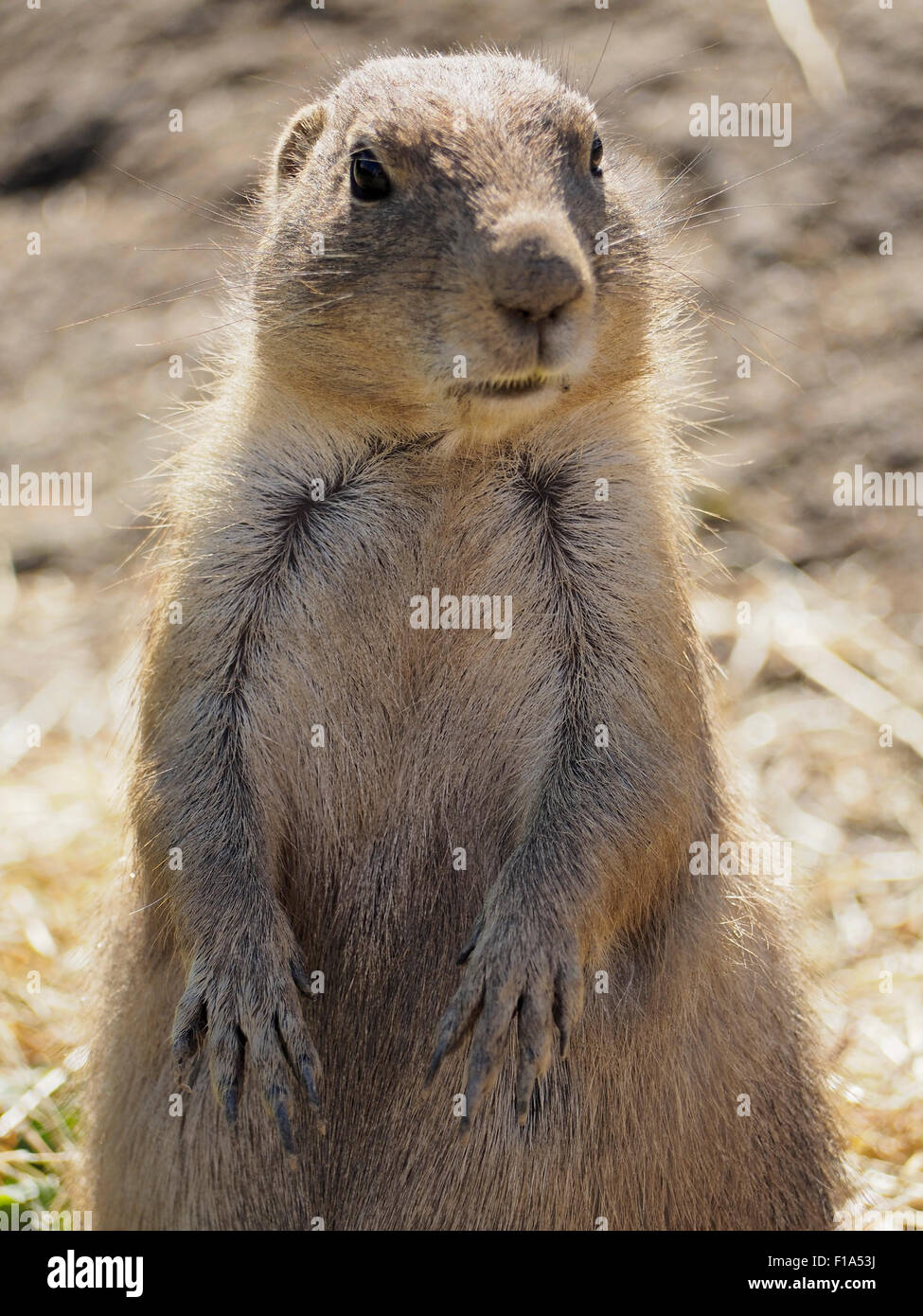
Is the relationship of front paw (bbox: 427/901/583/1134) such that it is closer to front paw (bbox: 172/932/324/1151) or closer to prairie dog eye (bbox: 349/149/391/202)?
front paw (bbox: 172/932/324/1151)

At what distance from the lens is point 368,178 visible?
4.29 meters

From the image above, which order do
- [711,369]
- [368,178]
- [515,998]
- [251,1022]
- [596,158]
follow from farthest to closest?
[711,369], [596,158], [368,178], [251,1022], [515,998]

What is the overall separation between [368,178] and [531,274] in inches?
32.3

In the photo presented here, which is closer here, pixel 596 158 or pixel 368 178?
pixel 368 178

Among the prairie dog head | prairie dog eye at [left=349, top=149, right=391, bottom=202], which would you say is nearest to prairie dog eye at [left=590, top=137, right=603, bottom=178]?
the prairie dog head

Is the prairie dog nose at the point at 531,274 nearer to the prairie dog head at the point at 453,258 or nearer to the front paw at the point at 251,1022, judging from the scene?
the prairie dog head at the point at 453,258

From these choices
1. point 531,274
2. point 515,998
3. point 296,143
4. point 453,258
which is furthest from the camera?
point 296,143

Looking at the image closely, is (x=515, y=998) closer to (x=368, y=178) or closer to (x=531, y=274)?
(x=531, y=274)

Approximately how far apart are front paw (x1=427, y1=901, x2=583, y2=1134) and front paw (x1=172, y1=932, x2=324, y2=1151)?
441mm

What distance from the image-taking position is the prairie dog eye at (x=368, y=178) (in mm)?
4262

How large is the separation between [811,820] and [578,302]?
4.23m

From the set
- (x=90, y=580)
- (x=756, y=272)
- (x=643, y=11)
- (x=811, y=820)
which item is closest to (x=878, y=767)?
(x=811, y=820)

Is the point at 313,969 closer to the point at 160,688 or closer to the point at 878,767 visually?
the point at 160,688

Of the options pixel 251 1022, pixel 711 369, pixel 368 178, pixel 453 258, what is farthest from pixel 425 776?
pixel 711 369
